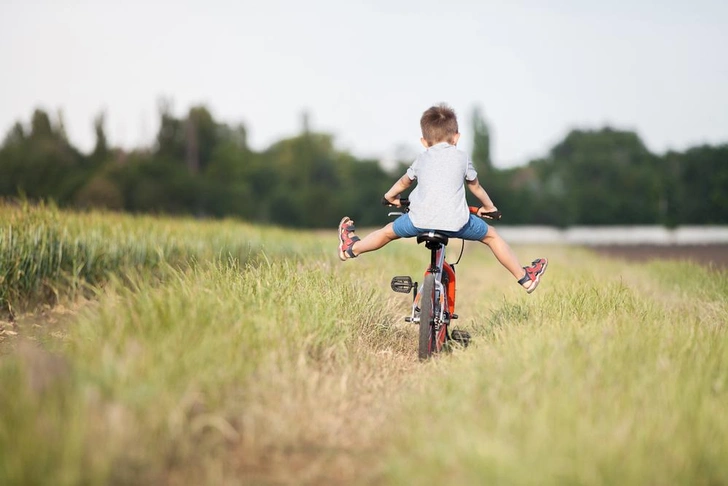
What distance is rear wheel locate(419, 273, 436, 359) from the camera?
4652 mm

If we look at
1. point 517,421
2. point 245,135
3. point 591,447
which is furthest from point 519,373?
point 245,135

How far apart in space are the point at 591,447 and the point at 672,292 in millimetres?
6618

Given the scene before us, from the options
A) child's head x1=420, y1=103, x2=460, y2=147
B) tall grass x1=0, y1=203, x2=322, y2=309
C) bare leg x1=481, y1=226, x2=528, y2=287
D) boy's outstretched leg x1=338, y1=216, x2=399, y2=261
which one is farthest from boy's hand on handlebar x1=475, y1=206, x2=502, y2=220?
tall grass x1=0, y1=203, x2=322, y2=309

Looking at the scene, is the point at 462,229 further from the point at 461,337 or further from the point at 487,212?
the point at 461,337

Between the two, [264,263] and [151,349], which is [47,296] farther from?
[151,349]

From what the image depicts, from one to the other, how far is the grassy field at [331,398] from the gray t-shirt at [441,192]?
86 cm

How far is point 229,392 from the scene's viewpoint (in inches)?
126

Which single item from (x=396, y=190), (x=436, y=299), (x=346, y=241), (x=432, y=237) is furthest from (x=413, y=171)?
(x=436, y=299)

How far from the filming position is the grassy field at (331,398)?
8.53ft

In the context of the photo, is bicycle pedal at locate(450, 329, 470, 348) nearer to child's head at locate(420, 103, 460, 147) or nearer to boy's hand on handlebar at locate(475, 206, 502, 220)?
boy's hand on handlebar at locate(475, 206, 502, 220)

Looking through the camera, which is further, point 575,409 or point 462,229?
point 462,229

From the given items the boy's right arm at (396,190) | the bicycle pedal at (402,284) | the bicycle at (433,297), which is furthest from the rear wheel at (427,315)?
the boy's right arm at (396,190)

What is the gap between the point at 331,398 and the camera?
3531 mm

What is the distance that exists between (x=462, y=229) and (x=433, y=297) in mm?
510
